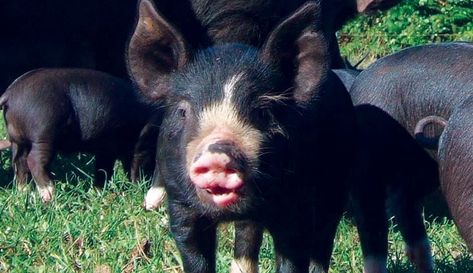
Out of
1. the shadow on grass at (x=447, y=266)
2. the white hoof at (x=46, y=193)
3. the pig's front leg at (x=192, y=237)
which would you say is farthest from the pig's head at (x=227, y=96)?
the white hoof at (x=46, y=193)

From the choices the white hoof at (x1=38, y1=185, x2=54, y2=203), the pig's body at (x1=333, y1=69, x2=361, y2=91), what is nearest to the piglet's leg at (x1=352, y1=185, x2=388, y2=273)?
the pig's body at (x1=333, y1=69, x2=361, y2=91)

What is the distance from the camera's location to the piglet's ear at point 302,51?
4672 millimetres

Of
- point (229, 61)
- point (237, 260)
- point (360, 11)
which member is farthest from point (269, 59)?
point (360, 11)

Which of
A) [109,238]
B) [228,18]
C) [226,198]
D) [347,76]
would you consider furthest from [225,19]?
[226,198]

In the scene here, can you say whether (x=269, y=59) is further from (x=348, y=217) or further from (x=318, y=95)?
(x=348, y=217)

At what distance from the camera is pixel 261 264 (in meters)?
5.77

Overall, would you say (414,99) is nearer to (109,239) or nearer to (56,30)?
(109,239)

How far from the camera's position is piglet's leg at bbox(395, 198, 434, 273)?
5.93 m

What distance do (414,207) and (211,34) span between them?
158 cm

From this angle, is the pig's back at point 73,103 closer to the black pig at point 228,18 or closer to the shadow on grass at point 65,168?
the shadow on grass at point 65,168

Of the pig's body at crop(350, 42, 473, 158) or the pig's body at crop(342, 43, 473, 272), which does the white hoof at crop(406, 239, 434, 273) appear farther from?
the pig's body at crop(350, 42, 473, 158)

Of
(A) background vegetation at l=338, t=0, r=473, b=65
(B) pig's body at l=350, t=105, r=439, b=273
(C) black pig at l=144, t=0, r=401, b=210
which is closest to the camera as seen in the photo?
(B) pig's body at l=350, t=105, r=439, b=273

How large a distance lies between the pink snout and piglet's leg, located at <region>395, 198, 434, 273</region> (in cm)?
196

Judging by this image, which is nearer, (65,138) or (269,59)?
(269,59)
